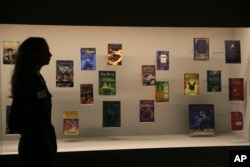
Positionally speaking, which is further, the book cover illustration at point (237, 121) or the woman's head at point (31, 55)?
the book cover illustration at point (237, 121)

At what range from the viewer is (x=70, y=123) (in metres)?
3.68

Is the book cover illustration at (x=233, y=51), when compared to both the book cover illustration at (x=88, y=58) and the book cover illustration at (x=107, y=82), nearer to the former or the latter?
the book cover illustration at (x=107, y=82)

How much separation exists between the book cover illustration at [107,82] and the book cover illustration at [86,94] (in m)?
0.10

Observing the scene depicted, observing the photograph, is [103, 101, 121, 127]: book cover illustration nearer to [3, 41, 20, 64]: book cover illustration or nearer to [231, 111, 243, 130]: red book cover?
[3, 41, 20, 64]: book cover illustration

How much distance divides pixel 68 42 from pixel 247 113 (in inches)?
76.8

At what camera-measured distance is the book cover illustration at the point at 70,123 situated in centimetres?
366

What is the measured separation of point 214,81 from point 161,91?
0.57 m
